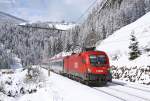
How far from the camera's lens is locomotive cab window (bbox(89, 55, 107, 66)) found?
22.9 meters

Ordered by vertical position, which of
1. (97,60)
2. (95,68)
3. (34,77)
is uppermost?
(97,60)

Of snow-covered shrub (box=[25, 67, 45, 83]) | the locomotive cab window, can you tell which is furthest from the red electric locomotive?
snow-covered shrub (box=[25, 67, 45, 83])

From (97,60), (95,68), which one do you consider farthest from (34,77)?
(95,68)

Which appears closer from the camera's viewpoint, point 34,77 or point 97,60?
point 97,60

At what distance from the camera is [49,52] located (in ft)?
528

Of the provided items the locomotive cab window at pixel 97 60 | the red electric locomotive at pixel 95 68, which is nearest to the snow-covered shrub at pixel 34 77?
the red electric locomotive at pixel 95 68

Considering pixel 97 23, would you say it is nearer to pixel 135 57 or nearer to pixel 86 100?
pixel 135 57

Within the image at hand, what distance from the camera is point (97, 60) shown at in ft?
76.0

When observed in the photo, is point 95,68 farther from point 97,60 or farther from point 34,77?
point 34,77

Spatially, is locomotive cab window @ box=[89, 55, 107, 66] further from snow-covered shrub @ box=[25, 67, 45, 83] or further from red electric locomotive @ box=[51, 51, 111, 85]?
snow-covered shrub @ box=[25, 67, 45, 83]

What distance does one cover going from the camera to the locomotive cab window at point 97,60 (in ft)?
Result: 75.2

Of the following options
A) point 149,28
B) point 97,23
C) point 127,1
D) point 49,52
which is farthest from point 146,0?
point 149,28

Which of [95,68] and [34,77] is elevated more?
[95,68]

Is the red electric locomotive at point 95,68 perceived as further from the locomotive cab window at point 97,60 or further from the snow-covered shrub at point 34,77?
the snow-covered shrub at point 34,77
